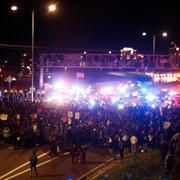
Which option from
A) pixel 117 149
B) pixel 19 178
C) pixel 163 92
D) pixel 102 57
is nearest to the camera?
pixel 19 178

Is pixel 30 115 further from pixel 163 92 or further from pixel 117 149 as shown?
pixel 163 92

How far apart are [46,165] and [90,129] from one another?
473cm

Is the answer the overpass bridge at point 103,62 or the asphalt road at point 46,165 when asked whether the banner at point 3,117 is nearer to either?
the asphalt road at point 46,165

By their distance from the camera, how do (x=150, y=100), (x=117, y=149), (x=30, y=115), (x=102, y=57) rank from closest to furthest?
(x=117, y=149)
(x=30, y=115)
(x=150, y=100)
(x=102, y=57)

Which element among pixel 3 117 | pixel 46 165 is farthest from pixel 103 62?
pixel 46 165

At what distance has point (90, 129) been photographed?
2533 cm

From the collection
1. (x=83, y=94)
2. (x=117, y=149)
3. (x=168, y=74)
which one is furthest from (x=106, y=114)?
(x=168, y=74)

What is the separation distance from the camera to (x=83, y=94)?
46.1 m

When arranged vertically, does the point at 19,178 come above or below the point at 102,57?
below

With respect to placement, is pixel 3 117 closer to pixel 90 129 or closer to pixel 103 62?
pixel 90 129

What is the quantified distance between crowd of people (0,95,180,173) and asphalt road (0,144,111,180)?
60cm

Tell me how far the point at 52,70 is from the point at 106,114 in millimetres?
33199

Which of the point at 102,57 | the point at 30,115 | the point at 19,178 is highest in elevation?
the point at 102,57

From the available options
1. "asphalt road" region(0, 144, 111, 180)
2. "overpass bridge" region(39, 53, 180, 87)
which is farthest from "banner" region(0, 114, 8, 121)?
"overpass bridge" region(39, 53, 180, 87)
